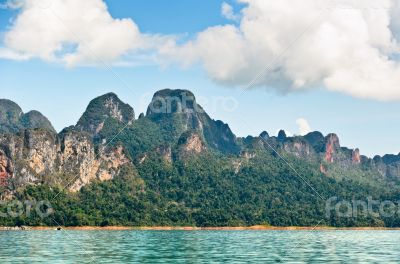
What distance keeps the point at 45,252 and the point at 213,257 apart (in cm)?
2189

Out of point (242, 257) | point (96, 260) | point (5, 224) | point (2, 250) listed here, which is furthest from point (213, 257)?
point (5, 224)

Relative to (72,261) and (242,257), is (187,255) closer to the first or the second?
(242,257)

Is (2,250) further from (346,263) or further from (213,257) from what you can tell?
(346,263)

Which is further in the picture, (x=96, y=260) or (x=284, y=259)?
(x=284, y=259)

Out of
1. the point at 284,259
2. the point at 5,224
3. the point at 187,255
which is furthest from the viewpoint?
the point at 5,224

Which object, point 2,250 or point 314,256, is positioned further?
point 2,250

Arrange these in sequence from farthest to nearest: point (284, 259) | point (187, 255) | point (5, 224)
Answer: point (5, 224) < point (187, 255) < point (284, 259)

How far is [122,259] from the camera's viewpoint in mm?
69438

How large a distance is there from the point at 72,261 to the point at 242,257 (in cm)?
2065

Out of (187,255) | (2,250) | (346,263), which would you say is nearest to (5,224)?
(2,250)

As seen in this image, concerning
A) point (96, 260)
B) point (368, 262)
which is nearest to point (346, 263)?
point (368, 262)

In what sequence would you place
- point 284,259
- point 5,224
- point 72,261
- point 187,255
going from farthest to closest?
1. point 5,224
2. point 187,255
3. point 284,259
4. point 72,261

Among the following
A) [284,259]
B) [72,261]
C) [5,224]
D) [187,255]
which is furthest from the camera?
[5,224]

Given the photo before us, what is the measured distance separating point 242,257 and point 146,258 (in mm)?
11701
